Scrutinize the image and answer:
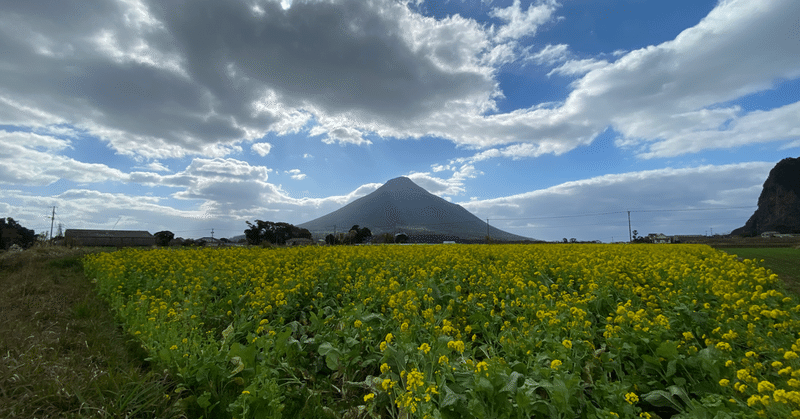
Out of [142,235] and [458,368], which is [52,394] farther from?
[142,235]

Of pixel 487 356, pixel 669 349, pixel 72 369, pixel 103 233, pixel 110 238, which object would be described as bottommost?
pixel 487 356

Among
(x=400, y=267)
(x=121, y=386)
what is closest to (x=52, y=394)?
(x=121, y=386)

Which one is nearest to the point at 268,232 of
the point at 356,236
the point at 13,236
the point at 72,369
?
the point at 356,236

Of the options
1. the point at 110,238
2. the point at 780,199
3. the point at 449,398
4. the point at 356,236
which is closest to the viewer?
the point at 449,398

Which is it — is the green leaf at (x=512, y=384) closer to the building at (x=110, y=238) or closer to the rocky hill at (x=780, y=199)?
the building at (x=110, y=238)

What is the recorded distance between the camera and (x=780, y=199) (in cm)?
11562

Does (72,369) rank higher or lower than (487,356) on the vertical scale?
higher

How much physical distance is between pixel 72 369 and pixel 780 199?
169 m

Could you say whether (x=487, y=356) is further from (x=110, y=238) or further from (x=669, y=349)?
(x=110, y=238)

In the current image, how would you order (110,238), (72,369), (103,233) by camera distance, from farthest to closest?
(103,233) < (110,238) < (72,369)

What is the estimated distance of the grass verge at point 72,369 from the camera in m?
3.23

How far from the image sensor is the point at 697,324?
5.12m

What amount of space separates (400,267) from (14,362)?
695 centimetres

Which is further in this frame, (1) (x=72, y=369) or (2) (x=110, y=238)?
(2) (x=110, y=238)
